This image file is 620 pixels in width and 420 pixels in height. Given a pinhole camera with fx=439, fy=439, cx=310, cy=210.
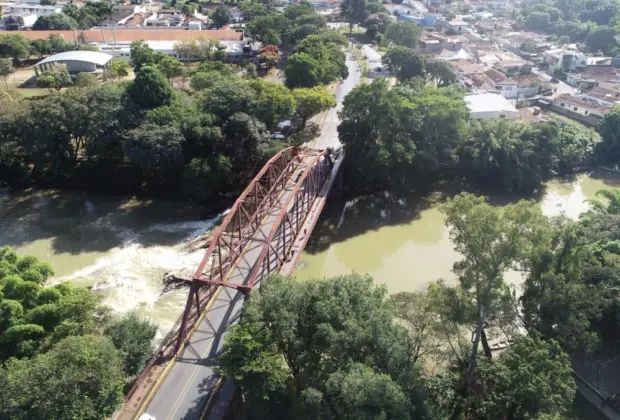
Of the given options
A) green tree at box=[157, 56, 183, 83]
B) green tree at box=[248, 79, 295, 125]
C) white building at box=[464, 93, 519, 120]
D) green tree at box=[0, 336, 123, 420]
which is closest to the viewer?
green tree at box=[0, 336, 123, 420]

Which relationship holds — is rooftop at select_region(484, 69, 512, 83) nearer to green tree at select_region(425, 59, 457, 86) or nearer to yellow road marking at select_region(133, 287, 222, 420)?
green tree at select_region(425, 59, 457, 86)

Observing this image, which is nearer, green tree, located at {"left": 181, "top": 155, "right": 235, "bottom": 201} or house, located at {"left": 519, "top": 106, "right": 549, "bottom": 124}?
green tree, located at {"left": 181, "top": 155, "right": 235, "bottom": 201}

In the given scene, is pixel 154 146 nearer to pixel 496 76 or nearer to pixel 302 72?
pixel 302 72

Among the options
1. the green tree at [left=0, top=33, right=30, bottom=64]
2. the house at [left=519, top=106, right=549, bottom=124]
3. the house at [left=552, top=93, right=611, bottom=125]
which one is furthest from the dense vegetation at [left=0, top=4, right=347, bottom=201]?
the house at [left=552, top=93, right=611, bottom=125]

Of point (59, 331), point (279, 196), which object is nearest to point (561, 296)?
point (279, 196)

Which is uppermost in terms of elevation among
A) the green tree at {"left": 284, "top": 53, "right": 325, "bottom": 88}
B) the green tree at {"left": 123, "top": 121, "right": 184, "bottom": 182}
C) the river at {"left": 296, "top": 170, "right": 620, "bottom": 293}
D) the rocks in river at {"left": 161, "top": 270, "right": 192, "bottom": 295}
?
the green tree at {"left": 284, "top": 53, "right": 325, "bottom": 88}

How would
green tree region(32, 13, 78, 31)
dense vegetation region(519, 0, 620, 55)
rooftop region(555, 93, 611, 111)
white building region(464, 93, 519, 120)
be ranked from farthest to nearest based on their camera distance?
dense vegetation region(519, 0, 620, 55)
green tree region(32, 13, 78, 31)
rooftop region(555, 93, 611, 111)
white building region(464, 93, 519, 120)

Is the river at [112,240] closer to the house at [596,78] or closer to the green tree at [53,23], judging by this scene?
the green tree at [53,23]
